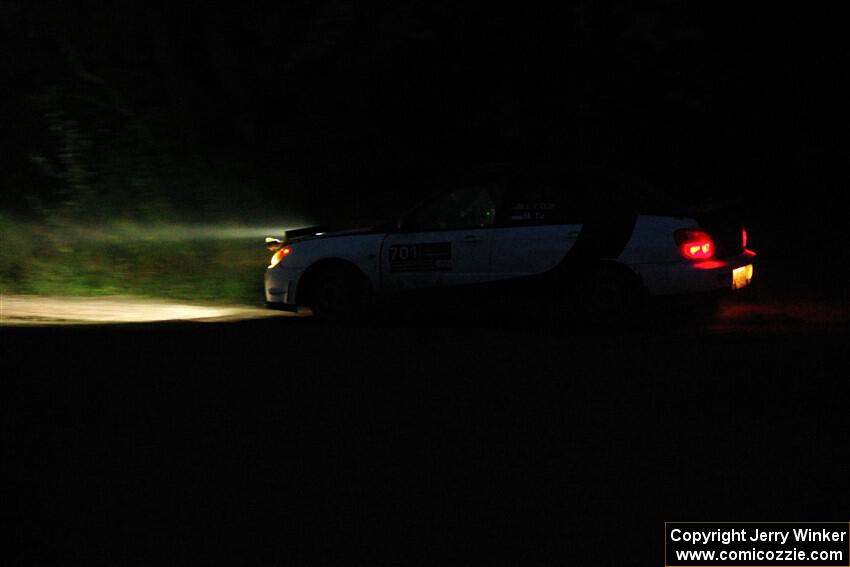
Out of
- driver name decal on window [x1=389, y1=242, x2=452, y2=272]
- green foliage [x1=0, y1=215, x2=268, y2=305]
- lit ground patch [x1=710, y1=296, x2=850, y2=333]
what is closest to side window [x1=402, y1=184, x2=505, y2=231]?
driver name decal on window [x1=389, y1=242, x2=452, y2=272]

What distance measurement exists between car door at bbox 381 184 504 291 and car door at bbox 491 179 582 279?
0.12 meters

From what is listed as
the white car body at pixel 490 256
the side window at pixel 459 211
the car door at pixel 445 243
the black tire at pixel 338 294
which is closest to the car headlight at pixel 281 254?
the white car body at pixel 490 256

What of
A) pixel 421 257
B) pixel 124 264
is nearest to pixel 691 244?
pixel 421 257

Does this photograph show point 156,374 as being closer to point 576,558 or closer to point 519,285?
point 519,285

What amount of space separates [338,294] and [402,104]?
790 centimetres

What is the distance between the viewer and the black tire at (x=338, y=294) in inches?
488

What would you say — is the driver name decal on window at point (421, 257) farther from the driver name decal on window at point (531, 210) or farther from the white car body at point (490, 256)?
the driver name decal on window at point (531, 210)

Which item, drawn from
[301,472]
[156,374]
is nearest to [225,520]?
[301,472]

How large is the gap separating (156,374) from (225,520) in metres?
3.79

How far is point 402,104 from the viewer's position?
65.1ft

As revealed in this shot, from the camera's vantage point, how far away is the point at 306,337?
1133 cm

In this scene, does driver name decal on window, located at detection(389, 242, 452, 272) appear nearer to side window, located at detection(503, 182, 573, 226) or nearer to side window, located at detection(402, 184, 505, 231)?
side window, located at detection(402, 184, 505, 231)

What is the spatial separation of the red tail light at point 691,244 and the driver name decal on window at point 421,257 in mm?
2091

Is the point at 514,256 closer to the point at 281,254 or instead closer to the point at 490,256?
the point at 490,256
